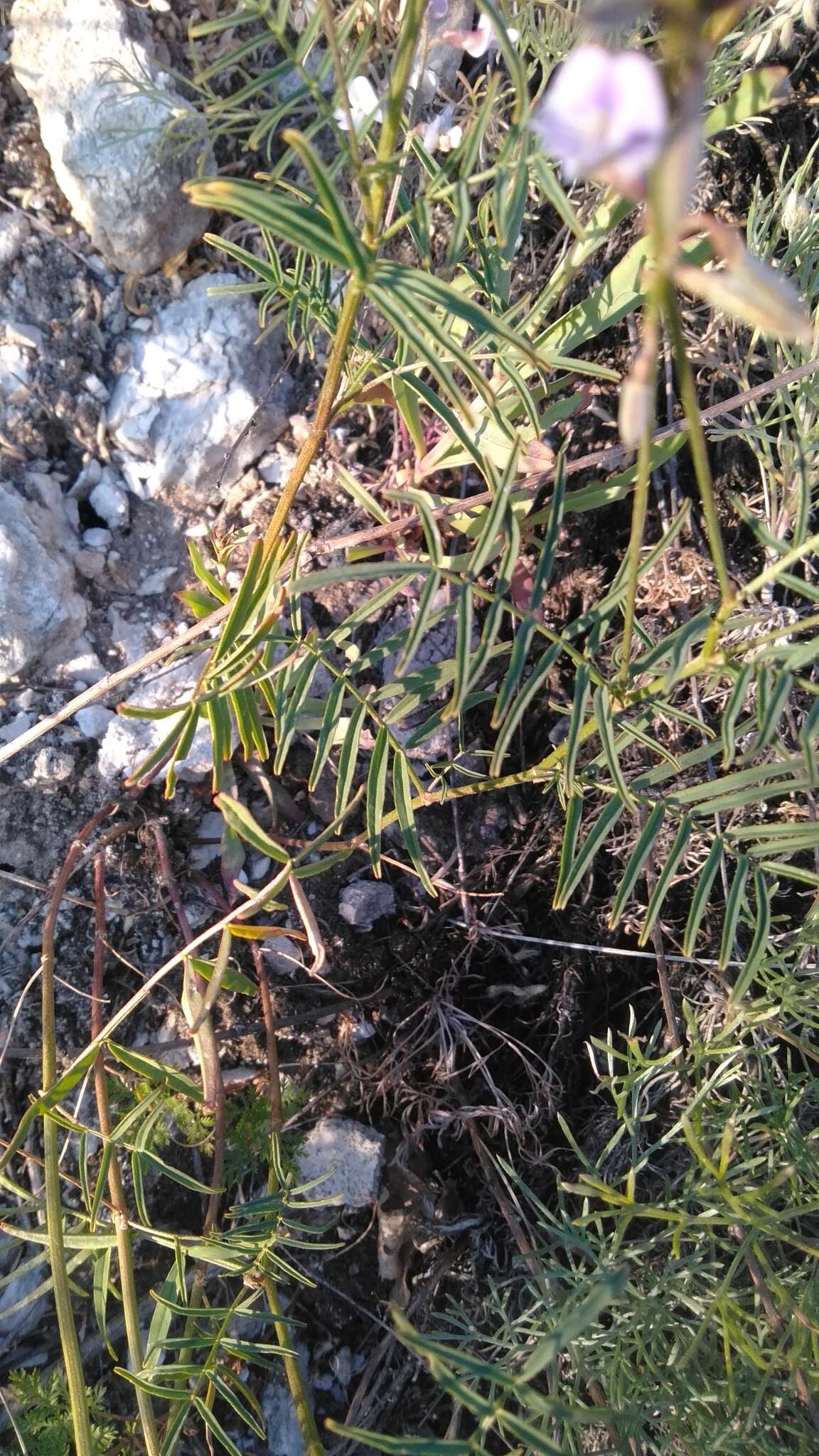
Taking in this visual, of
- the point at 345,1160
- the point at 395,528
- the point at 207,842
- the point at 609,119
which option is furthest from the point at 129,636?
the point at 609,119

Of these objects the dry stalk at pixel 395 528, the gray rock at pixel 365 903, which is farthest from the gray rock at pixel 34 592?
the gray rock at pixel 365 903

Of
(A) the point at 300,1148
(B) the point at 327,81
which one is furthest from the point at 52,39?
(A) the point at 300,1148

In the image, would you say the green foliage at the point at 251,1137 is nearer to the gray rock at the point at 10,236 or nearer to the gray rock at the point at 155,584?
the gray rock at the point at 155,584

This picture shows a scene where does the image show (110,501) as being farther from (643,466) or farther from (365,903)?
(643,466)

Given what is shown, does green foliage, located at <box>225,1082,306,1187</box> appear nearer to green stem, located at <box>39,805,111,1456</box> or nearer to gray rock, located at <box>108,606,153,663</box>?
green stem, located at <box>39,805,111,1456</box>

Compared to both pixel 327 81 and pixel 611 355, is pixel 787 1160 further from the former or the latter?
pixel 327 81
